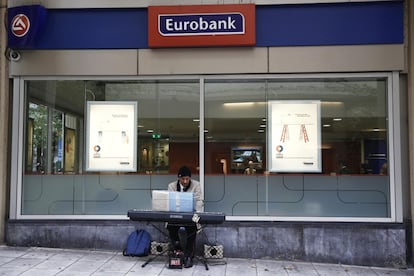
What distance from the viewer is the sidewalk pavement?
6.75m

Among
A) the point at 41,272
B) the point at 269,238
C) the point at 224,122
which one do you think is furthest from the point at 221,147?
the point at 41,272

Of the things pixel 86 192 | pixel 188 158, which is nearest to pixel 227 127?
→ pixel 188 158

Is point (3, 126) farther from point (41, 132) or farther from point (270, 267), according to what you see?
point (270, 267)

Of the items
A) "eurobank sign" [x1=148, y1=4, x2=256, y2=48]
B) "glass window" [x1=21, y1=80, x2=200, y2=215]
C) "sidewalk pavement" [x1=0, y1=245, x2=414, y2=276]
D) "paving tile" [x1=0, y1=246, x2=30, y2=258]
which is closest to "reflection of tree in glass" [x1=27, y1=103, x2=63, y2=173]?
"glass window" [x1=21, y1=80, x2=200, y2=215]

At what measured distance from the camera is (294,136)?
802 cm

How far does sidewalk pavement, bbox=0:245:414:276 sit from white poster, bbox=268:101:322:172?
Answer: 5.40ft

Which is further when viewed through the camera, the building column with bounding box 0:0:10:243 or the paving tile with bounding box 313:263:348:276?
the building column with bounding box 0:0:10:243

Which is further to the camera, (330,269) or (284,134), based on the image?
(284,134)

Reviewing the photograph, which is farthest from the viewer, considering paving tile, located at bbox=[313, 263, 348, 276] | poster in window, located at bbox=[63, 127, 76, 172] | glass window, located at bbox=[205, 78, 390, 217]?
poster in window, located at bbox=[63, 127, 76, 172]

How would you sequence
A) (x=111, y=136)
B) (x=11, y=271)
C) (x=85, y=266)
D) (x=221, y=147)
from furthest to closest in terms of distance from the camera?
(x=111, y=136)
(x=221, y=147)
(x=85, y=266)
(x=11, y=271)

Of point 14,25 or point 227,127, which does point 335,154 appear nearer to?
point 227,127

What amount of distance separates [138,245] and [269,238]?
7.14 feet

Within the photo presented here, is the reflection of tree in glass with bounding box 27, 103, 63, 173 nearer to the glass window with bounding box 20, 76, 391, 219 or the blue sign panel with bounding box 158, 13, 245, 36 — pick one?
the glass window with bounding box 20, 76, 391, 219

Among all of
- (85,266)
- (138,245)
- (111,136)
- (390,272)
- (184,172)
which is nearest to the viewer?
(85,266)
